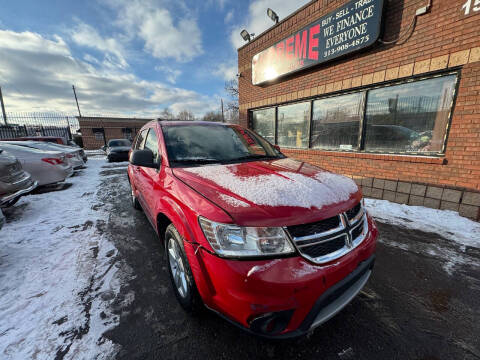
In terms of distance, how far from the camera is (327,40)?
17.3 ft

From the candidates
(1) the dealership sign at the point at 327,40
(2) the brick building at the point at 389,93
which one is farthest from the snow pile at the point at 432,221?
(1) the dealership sign at the point at 327,40

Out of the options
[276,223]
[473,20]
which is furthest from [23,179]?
[473,20]

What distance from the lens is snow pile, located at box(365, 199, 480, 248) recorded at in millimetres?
3174

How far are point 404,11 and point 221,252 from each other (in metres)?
5.88

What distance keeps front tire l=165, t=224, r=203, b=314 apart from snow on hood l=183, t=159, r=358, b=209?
0.60 m

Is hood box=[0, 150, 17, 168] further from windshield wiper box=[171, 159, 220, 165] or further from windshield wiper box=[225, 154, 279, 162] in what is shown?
windshield wiper box=[225, 154, 279, 162]

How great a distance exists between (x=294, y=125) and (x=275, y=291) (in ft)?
21.0

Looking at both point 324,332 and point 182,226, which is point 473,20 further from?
point 182,226

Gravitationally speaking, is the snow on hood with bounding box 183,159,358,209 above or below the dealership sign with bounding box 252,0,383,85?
below

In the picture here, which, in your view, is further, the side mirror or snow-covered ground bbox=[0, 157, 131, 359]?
the side mirror

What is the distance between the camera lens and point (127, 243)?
10.1ft

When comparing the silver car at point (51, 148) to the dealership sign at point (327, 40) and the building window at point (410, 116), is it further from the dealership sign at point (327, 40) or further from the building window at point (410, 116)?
the building window at point (410, 116)

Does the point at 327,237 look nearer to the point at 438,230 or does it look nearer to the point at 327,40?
the point at 438,230

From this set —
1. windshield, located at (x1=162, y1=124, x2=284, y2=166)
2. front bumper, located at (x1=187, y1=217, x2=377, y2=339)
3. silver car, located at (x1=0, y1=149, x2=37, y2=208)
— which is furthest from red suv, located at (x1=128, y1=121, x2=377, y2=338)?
silver car, located at (x1=0, y1=149, x2=37, y2=208)
